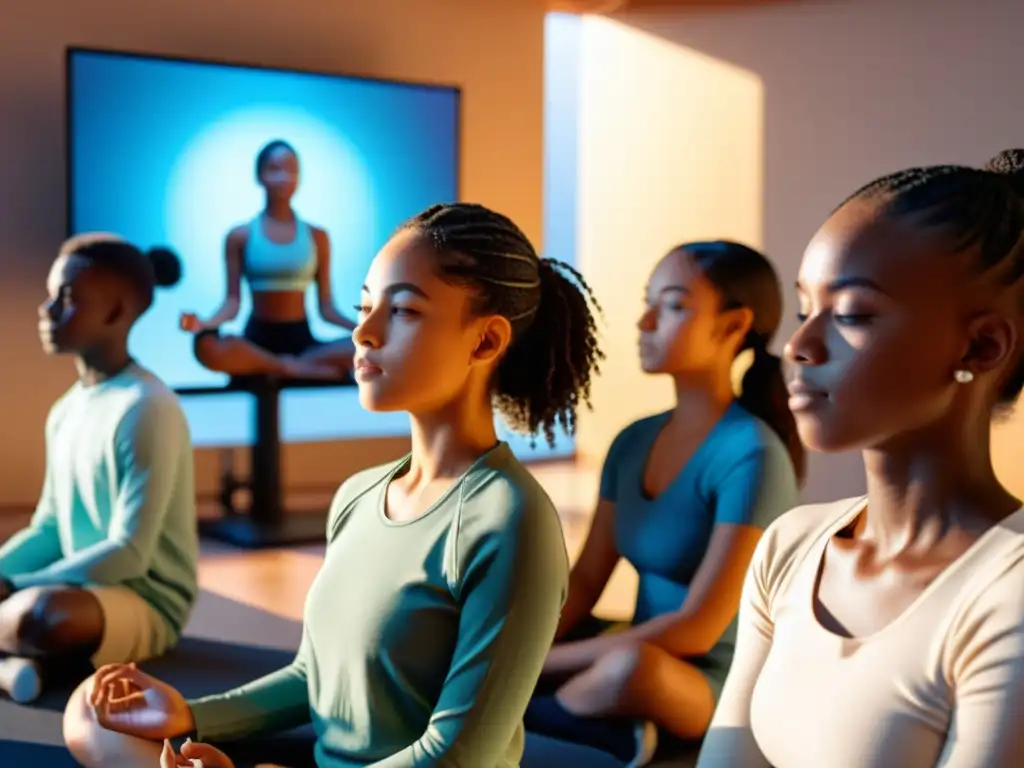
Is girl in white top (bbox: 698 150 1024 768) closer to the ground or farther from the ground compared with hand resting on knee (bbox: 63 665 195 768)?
farther from the ground

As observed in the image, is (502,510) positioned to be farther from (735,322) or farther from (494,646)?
(735,322)

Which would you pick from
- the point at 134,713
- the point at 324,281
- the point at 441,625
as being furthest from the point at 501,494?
the point at 324,281

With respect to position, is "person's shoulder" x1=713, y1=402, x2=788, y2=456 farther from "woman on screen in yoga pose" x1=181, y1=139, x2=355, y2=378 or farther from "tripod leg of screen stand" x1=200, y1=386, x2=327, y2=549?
"woman on screen in yoga pose" x1=181, y1=139, x2=355, y2=378

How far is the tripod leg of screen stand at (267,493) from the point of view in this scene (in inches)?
200

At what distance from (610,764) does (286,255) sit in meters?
3.38

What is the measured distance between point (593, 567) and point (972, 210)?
5.21 feet

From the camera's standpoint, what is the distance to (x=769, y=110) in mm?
6281

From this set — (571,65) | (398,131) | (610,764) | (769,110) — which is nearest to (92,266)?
(610,764)

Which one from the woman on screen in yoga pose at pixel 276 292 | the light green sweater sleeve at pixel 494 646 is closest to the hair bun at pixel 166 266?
the woman on screen in yoga pose at pixel 276 292

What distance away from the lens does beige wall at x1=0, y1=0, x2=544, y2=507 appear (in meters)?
5.19

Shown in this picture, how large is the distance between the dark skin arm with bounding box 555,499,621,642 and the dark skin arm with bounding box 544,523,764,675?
0.22m

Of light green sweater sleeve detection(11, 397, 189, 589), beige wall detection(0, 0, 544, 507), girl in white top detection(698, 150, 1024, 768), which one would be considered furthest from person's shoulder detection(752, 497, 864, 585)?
beige wall detection(0, 0, 544, 507)

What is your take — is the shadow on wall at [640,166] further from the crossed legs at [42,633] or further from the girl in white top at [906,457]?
the girl in white top at [906,457]

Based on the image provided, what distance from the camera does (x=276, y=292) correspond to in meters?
5.23
